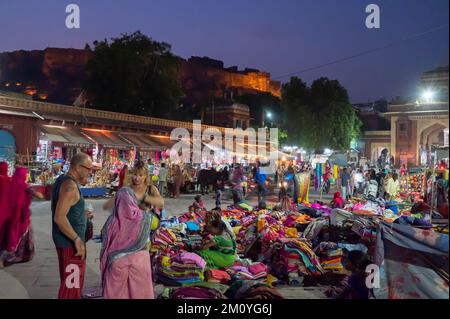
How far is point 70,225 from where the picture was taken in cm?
359

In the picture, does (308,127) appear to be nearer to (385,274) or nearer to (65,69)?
(385,274)

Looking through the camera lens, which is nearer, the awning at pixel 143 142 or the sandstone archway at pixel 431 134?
the awning at pixel 143 142

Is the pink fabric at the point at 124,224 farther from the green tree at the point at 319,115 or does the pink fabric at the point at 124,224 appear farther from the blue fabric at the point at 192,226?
the green tree at the point at 319,115

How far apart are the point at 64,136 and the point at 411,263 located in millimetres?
18163

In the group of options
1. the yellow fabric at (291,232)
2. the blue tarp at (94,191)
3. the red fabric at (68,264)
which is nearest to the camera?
the red fabric at (68,264)

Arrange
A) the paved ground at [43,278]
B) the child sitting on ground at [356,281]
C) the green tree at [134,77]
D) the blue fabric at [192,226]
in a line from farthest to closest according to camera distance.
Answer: the green tree at [134,77], the blue fabric at [192,226], the paved ground at [43,278], the child sitting on ground at [356,281]

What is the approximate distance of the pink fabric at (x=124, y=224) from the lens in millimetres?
3438

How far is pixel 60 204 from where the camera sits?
11.6 ft

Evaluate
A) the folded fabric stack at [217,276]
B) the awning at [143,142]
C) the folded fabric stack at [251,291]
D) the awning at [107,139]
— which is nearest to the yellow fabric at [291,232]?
the folded fabric stack at [217,276]

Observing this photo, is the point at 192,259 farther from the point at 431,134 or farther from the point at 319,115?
the point at 431,134

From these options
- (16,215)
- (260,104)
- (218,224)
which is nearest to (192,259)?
(218,224)

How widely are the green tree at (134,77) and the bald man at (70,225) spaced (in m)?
30.1

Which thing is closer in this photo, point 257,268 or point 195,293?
point 195,293
